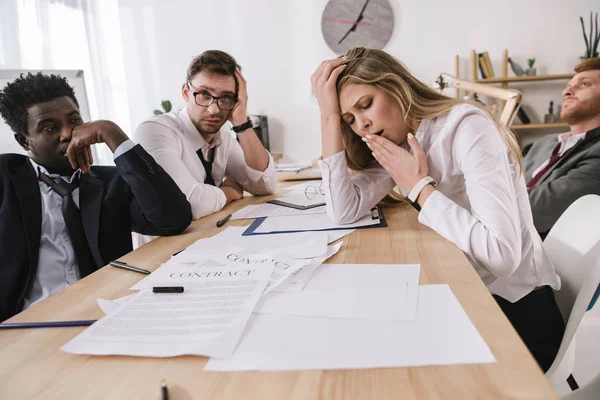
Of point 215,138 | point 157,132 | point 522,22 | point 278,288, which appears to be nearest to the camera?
point 278,288

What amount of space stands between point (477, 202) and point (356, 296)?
42 cm

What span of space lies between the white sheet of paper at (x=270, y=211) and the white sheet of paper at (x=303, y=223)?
5 cm

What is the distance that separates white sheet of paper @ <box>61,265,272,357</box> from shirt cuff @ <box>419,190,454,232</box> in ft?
1.41

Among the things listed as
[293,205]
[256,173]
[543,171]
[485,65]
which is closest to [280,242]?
[293,205]

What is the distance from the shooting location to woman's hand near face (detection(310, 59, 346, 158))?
1195 mm

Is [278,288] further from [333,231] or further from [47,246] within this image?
[47,246]

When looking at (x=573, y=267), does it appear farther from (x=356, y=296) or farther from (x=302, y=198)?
(x=302, y=198)

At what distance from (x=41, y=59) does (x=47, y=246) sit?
7.25 ft

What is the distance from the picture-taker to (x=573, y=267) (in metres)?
0.98

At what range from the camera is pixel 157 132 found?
153cm

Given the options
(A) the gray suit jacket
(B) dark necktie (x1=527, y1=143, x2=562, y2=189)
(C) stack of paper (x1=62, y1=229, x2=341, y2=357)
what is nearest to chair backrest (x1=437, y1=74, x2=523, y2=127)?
(A) the gray suit jacket

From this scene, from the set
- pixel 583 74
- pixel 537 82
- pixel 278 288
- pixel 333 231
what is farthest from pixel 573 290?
pixel 537 82

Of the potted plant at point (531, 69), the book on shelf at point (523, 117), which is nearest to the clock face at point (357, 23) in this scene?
the potted plant at point (531, 69)

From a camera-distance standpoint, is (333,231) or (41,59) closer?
(333,231)
